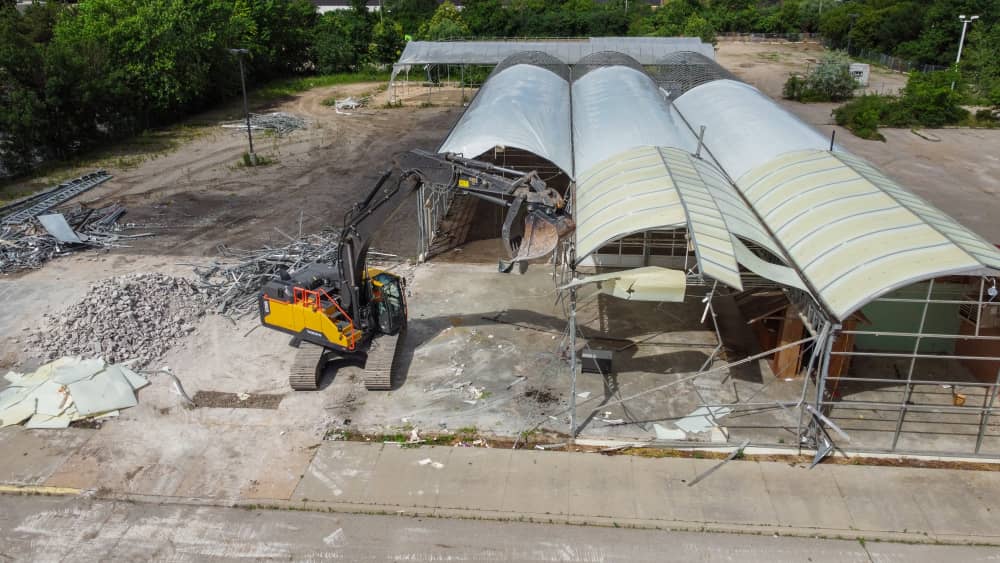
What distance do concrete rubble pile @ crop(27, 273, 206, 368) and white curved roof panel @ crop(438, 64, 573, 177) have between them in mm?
8245

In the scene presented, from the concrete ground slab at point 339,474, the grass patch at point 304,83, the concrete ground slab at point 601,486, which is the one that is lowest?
the concrete ground slab at point 601,486

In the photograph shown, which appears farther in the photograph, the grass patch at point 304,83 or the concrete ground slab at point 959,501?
the grass patch at point 304,83

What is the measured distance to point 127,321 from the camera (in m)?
15.8

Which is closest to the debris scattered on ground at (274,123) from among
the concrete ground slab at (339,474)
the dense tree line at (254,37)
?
the dense tree line at (254,37)

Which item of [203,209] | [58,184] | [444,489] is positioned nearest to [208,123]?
[58,184]

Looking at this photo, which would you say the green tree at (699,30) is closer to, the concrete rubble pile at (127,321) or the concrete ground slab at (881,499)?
the concrete rubble pile at (127,321)

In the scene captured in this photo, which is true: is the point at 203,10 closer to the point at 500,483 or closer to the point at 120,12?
the point at 120,12

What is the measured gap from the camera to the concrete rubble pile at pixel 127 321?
1519 cm

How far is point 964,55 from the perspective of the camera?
159ft

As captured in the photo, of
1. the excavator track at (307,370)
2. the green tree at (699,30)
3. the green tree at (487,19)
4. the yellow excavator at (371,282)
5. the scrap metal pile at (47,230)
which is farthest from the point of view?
the green tree at (487,19)

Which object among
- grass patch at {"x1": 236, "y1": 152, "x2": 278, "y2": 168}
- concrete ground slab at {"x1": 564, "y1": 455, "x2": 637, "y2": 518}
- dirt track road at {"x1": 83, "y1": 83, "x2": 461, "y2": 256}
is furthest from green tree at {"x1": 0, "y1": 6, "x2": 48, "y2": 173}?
concrete ground slab at {"x1": 564, "y1": 455, "x2": 637, "y2": 518}

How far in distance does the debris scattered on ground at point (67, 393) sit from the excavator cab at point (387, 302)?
16.9 feet

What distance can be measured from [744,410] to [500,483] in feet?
17.1

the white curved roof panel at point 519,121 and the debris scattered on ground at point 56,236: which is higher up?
the white curved roof panel at point 519,121
